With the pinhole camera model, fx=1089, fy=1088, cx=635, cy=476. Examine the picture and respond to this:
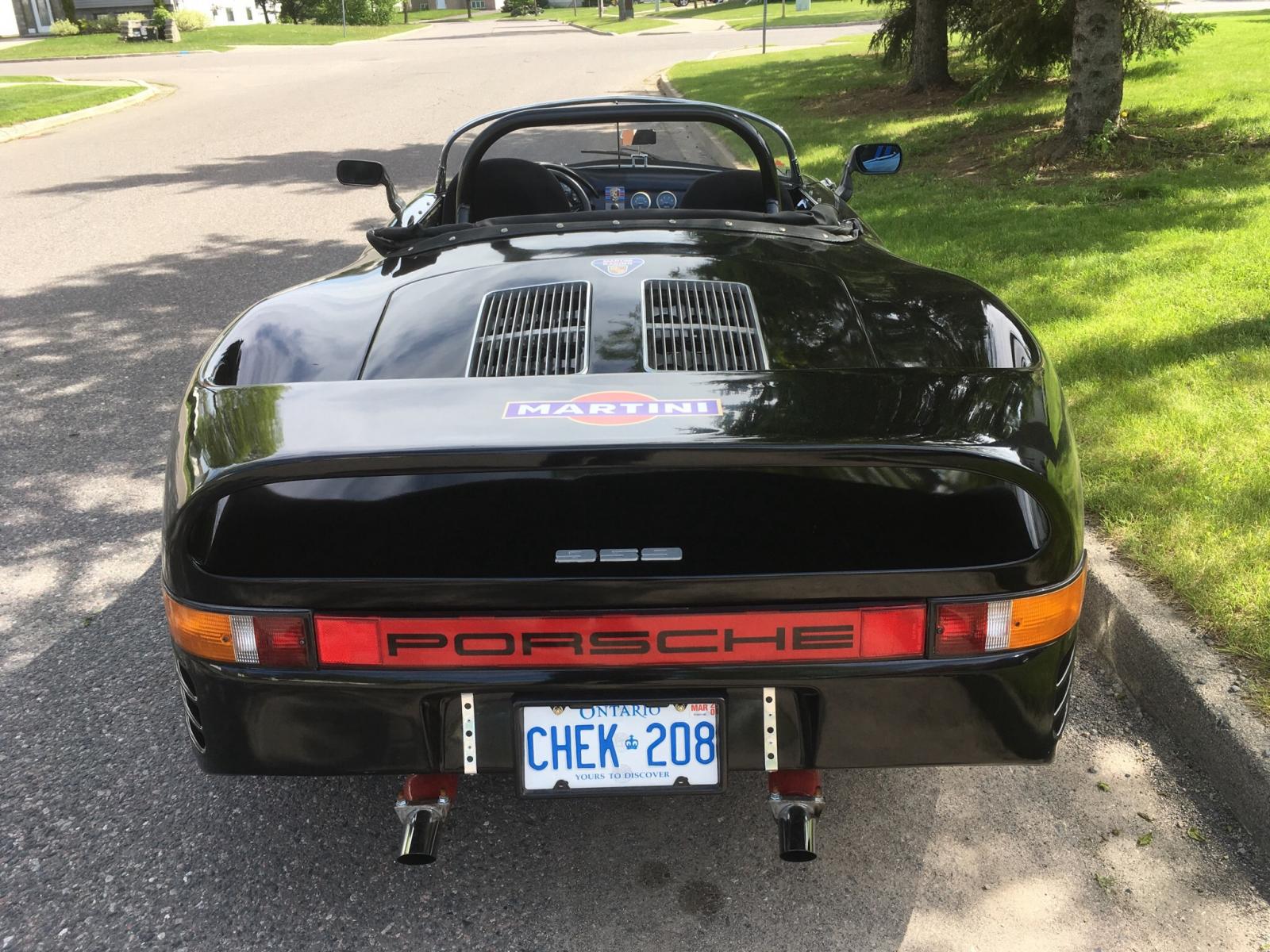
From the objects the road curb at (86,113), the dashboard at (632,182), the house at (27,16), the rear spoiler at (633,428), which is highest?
the house at (27,16)

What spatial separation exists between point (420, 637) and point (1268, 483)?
296 cm

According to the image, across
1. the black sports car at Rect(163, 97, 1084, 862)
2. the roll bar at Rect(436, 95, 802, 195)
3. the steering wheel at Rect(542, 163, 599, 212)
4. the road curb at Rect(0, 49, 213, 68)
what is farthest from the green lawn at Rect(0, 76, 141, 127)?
the black sports car at Rect(163, 97, 1084, 862)

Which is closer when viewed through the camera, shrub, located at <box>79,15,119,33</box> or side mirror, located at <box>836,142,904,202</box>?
side mirror, located at <box>836,142,904,202</box>

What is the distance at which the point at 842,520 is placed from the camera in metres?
1.87

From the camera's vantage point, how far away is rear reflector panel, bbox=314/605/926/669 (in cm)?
191

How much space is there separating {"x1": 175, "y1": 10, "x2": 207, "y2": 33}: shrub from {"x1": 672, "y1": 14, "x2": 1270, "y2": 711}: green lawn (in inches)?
1456

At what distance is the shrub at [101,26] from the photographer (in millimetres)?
→ 42500

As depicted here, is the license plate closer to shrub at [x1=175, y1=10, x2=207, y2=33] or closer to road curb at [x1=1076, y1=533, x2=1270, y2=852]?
road curb at [x1=1076, y1=533, x2=1270, y2=852]

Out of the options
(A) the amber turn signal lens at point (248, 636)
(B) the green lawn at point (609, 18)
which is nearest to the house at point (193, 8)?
(B) the green lawn at point (609, 18)

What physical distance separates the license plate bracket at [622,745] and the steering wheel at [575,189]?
2292mm

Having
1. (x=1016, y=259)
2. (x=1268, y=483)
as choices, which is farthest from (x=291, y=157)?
(x=1268, y=483)

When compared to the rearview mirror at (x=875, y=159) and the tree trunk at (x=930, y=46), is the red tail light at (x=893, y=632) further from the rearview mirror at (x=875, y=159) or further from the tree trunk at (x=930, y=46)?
the tree trunk at (x=930, y=46)

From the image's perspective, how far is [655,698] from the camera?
1965 mm

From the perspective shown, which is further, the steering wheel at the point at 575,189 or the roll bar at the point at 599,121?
the steering wheel at the point at 575,189
